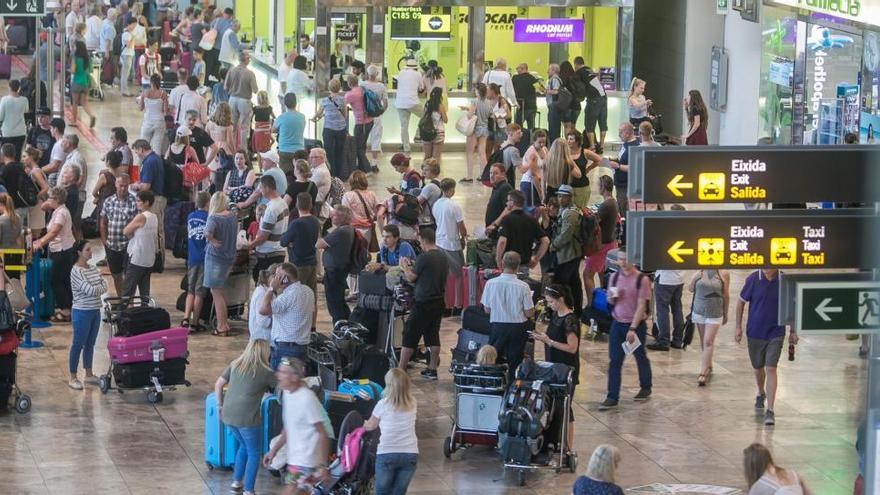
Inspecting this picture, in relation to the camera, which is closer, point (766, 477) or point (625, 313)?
point (766, 477)

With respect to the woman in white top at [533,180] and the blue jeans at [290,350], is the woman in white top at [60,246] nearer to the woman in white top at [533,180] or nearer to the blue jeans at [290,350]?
the blue jeans at [290,350]

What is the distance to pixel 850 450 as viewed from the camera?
1421cm

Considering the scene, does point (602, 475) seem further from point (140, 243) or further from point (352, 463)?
point (140, 243)

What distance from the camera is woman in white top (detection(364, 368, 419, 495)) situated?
11.5m

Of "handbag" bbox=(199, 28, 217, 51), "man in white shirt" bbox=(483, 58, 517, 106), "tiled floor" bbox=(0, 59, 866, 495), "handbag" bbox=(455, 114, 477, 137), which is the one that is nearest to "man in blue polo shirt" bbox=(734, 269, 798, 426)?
"tiled floor" bbox=(0, 59, 866, 495)

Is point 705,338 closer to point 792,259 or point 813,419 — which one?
point 813,419

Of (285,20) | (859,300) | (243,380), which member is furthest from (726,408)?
(285,20)

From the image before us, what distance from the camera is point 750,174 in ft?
33.1

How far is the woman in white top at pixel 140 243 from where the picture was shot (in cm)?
1683

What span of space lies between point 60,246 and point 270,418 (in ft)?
17.3

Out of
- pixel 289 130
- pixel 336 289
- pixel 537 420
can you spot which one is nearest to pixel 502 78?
pixel 289 130

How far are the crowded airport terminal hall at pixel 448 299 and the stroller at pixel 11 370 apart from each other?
32 mm

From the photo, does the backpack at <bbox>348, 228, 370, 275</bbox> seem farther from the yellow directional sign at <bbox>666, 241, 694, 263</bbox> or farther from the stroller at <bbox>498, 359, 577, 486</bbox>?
the yellow directional sign at <bbox>666, 241, 694, 263</bbox>

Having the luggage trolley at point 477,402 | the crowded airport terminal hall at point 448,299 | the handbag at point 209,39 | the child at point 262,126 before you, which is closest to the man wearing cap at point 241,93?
the crowded airport terminal hall at point 448,299
